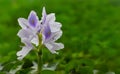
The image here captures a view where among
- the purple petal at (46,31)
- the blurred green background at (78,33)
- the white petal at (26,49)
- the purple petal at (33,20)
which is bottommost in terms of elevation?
the white petal at (26,49)

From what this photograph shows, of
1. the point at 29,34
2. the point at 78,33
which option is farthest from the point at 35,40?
the point at 78,33

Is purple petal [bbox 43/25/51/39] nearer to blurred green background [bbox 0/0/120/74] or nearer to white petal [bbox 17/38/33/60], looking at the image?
white petal [bbox 17/38/33/60]

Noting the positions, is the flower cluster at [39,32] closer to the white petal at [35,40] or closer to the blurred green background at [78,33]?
the white petal at [35,40]

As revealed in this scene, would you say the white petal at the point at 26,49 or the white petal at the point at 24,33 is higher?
the white petal at the point at 24,33

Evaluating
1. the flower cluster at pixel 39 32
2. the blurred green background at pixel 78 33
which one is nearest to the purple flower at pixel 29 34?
the flower cluster at pixel 39 32

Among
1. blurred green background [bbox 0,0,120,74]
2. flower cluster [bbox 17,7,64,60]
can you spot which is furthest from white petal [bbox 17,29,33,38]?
blurred green background [bbox 0,0,120,74]

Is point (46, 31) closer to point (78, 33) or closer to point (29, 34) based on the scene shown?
point (29, 34)

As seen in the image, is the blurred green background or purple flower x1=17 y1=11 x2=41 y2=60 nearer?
purple flower x1=17 y1=11 x2=41 y2=60

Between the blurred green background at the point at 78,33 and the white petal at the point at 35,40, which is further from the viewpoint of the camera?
the blurred green background at the point at 78,33
